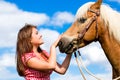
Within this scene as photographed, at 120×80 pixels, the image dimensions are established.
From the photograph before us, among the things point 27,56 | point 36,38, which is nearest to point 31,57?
point 27,56

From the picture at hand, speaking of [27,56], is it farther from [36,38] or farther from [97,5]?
[97,5]

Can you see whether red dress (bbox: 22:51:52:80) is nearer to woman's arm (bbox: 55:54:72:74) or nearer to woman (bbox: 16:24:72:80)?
woman (bbox: 16:24:72:80)

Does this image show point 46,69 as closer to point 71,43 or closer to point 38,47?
point 38,47

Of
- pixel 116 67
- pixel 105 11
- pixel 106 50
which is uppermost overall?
pixel 105 11

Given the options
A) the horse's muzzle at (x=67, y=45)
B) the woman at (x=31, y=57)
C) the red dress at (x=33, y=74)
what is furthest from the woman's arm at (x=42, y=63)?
the horse's muzzle at (x=67, y=45)

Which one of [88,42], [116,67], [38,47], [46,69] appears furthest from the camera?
[88,42]

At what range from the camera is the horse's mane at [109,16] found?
15.0 ft

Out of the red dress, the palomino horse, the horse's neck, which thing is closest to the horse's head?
the palomino horse

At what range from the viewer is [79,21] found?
486 cm

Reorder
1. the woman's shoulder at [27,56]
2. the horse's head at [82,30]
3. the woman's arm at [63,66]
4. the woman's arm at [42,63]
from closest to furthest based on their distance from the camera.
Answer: the woman's arm at [42,63]
the woman's shoulder at [27,56]
the woman's arm at [63,66]
the horse's head at [82,30]

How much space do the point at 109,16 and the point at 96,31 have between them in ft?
1.21

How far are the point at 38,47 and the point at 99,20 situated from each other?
4.61ft

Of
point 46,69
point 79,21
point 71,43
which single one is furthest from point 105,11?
point 46,69

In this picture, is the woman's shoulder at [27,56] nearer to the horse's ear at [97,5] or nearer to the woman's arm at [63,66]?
the woman's arm at [63,66]
